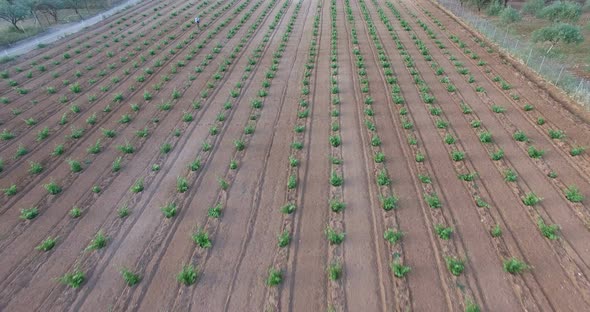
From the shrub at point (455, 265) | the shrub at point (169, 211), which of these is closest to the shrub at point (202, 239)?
the shrub at point (169, 211)

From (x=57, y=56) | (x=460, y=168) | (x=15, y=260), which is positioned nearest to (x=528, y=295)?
(x=460, y=168)

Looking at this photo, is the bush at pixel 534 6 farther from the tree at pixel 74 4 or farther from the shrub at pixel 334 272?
the tree at pixel 74 4

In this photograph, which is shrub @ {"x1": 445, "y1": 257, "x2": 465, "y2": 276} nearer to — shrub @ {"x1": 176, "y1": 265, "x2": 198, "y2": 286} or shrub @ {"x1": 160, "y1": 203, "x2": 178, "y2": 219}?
shrub @ {"x1": 176, "y1": 265, "x2": 198, "y2": 286}

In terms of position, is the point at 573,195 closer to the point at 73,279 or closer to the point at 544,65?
the point at 544,65

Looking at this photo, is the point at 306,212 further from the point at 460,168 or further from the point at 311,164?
the point at 460,168

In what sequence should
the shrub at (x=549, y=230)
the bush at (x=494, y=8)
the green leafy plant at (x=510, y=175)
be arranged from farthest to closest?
the bush at (x=494, y=8), the green leafy plant at (x=510, y=175), the shrub at (x=549, y=230)

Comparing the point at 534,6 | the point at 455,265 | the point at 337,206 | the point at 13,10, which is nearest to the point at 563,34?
the point at 534,6
